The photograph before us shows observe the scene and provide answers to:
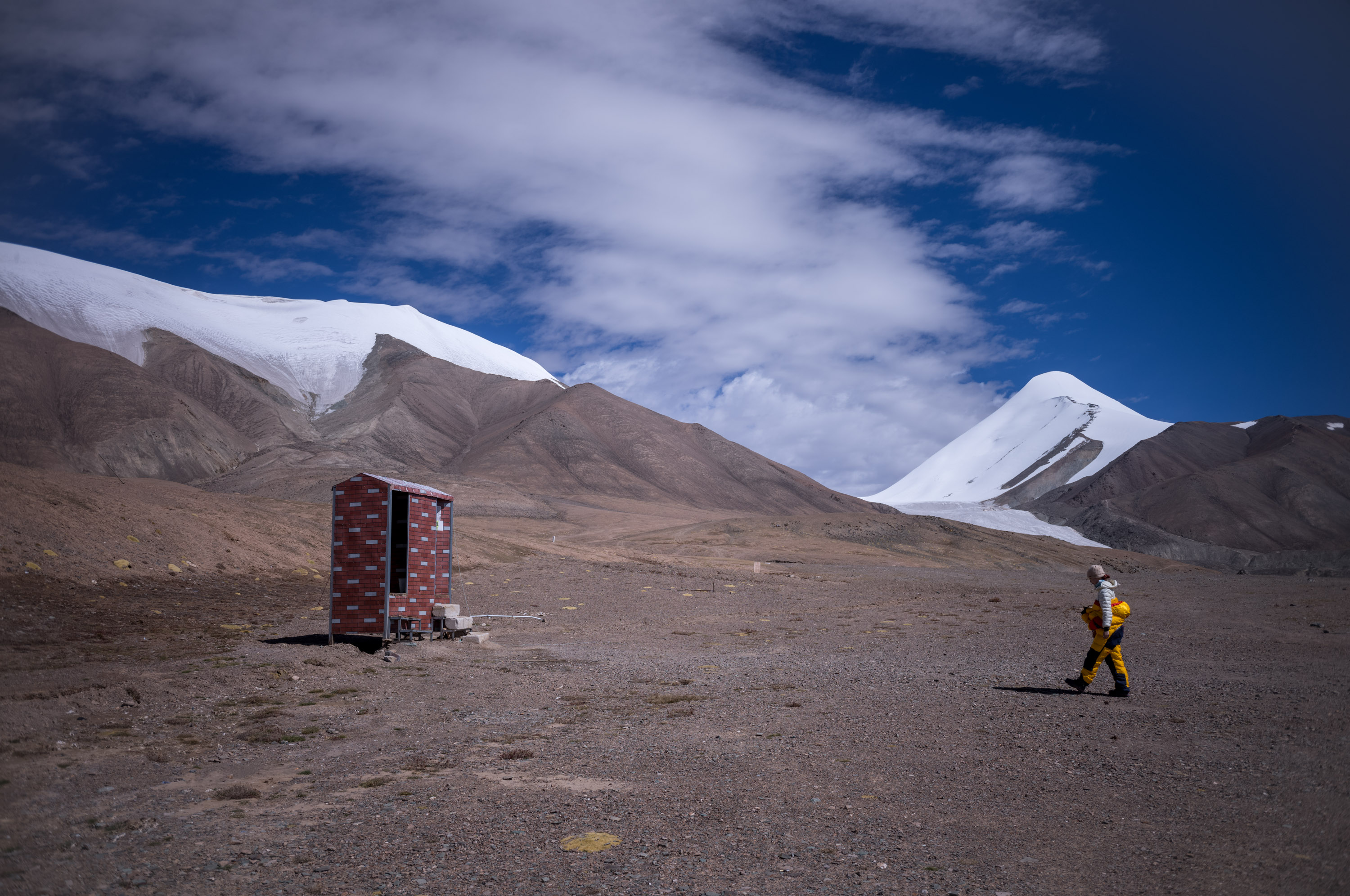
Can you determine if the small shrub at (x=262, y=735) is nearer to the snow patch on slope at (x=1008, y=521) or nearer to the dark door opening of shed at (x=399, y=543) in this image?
the dark door opening of shed at (x=399, y=543)

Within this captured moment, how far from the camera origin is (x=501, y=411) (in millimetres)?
120125

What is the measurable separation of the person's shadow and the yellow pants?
0.33 metres

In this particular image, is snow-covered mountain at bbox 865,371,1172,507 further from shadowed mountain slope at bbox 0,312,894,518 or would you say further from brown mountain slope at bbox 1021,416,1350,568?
shadowed mountain slope at bbox 0,312,894,518

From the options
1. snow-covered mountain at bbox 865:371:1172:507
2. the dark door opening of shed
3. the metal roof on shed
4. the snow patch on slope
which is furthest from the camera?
snow-covered mountain at bbox 865:371:1172:507

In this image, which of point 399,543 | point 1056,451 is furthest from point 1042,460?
point 399,543

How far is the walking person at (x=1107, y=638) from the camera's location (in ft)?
33.1

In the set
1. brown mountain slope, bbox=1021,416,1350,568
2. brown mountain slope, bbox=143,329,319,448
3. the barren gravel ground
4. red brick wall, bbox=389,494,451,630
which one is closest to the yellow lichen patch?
the barren gravel ground

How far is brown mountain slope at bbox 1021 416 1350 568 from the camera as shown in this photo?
8756 centimetres

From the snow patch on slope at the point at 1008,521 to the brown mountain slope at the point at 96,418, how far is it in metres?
70.9

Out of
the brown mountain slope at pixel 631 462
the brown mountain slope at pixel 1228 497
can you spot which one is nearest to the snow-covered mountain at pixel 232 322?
the brown mountain slope at pixel 631 462

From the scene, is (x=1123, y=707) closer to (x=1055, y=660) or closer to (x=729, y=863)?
(x=1055, y=660)

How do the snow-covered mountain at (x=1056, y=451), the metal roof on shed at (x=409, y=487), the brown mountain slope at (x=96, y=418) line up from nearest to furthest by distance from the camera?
1. the metal roof on shed at (x=409, y=487)
2. the brown mountain slope at (x=96, y=418)
3. the snow-covered mountain at (x=1056, y=451)

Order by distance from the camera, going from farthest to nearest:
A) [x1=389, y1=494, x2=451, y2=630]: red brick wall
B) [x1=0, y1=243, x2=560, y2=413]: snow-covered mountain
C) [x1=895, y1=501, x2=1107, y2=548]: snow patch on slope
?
[x1=0, y1=243, x2=560, y2=413]: snow-covered mountain < [x1=895, y1=501, x2=1107, y2=548]: snow patch on slope < [x1=389, y1=494, x2=451, y2=630]: red brick wall

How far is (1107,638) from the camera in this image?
10258 millimetres
